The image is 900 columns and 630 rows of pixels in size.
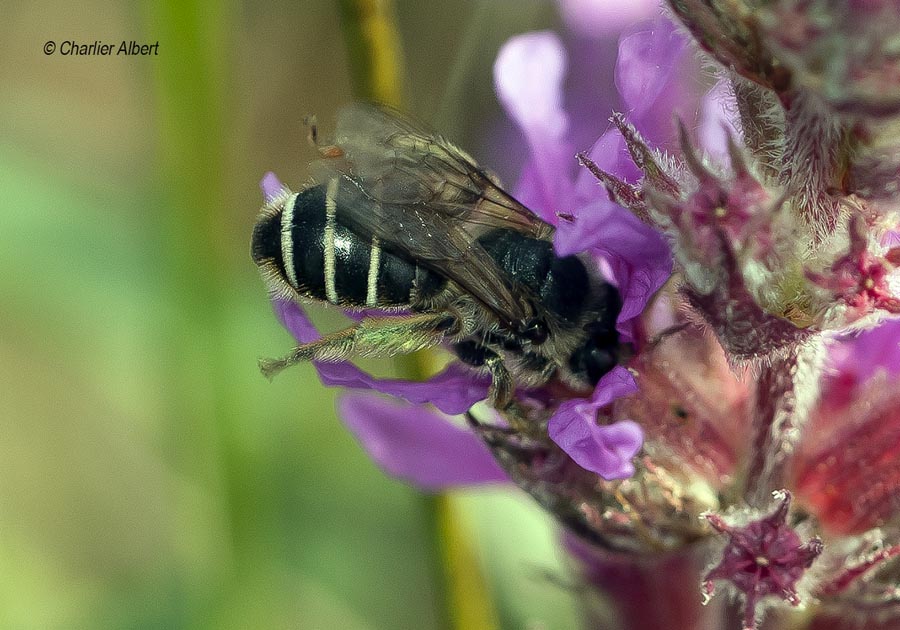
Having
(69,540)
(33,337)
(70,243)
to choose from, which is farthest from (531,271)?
(69,540)

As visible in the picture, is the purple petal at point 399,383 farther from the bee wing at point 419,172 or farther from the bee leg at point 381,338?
the bee wing at point 419,172

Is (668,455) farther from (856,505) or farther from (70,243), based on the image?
(70,243)

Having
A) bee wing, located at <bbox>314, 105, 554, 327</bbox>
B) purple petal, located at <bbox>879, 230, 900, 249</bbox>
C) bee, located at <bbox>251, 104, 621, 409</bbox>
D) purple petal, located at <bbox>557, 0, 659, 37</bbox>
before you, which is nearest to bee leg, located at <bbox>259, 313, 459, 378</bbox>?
bee, located at <bbox>251, 104, 621, 409</bbox>

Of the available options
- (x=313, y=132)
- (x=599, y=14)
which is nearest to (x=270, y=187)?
(x=313, y=132)

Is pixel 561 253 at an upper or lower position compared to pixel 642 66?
lower

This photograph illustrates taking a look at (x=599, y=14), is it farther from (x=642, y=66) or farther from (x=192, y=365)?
(x=642, y=66)

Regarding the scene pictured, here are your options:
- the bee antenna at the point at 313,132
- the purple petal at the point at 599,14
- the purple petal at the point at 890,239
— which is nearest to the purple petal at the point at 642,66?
the purple petal at the point at 890,239
